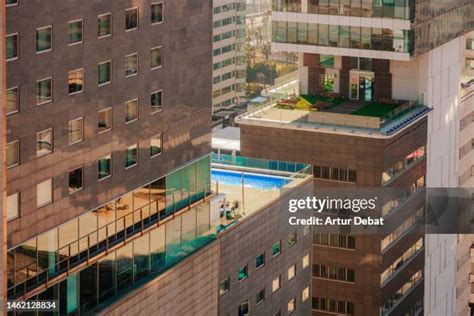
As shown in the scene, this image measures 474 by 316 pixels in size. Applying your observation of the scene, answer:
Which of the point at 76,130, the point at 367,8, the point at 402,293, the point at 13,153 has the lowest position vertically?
the point at 402,293

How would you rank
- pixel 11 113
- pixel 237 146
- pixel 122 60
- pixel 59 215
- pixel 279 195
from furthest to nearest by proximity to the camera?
pixel 237 146, pixel 279 195, pixel 122 60, pixel 59 215, pixel 11 113

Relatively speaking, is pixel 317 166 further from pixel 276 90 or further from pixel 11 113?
pixel 11 113

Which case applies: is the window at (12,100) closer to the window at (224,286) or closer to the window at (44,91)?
the window at (44,91)

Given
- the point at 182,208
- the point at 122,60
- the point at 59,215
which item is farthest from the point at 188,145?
the point at 59,215

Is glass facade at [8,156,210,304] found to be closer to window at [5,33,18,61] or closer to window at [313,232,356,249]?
window at [5,33,18,61]

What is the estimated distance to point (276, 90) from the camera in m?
112

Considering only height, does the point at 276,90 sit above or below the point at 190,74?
Result: below

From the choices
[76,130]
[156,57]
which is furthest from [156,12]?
[76,130]

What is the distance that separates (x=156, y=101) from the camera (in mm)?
60594

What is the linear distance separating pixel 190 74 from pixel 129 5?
702 centimetres

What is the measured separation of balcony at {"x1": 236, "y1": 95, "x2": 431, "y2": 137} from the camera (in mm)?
99875

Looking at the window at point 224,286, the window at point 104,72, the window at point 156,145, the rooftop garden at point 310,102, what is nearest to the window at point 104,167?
the window at point 104,72

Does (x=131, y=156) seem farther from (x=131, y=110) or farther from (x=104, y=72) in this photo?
(x=104, y=72)

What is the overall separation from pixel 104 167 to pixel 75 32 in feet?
20.4
